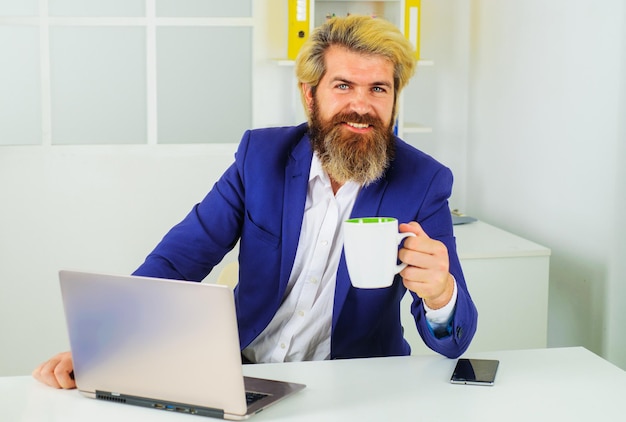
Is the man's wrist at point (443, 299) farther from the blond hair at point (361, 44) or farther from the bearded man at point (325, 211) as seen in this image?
the blond hair at point (361, 44)

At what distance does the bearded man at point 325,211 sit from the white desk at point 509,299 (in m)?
0.93

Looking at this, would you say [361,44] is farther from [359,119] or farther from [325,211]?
[325,211]

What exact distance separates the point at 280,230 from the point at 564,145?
4.47 feet

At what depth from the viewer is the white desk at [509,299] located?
3.01m

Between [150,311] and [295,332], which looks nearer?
[150,311]

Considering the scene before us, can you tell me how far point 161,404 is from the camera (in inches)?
57.0

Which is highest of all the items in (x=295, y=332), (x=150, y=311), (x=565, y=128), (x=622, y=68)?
(x=622, y=68)

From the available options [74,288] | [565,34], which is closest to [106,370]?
[74,288]

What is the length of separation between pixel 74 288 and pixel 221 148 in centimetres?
231

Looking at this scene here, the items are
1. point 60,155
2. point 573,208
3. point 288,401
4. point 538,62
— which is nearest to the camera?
point 288,401

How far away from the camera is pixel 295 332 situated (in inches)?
79.4

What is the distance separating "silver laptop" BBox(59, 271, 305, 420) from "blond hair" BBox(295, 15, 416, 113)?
90cm

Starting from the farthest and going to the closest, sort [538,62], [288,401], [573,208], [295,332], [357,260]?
[538,62] → [573,208] → [295,332] → [288,401] → [357,260]

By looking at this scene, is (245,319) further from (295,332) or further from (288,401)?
(288,401)
